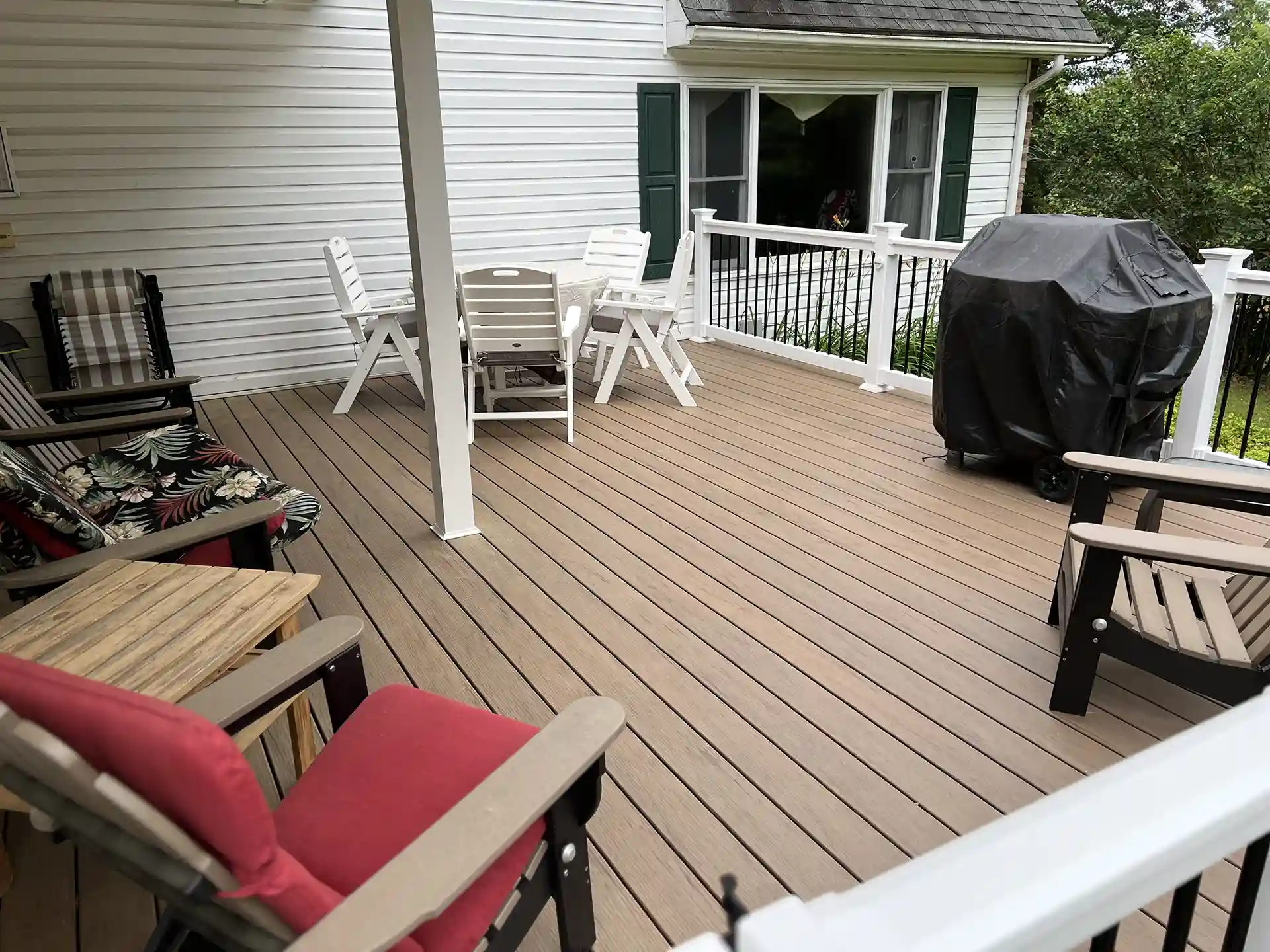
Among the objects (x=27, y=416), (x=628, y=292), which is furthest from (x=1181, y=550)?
(x=628, y=292)

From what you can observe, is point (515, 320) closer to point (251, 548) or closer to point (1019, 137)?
point (251, 548)

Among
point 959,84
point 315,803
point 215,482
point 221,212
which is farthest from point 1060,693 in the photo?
point 959,84

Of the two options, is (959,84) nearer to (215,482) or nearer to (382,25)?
(382,25)

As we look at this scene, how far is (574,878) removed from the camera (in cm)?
147

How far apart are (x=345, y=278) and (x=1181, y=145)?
37.2ft

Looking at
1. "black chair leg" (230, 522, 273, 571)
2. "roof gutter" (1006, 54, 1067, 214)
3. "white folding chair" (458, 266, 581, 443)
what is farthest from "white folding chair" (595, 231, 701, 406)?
"roof gutter" (1006, 54, 1067, 214)

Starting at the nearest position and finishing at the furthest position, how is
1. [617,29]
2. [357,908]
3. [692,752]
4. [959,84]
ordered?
1. [357,908]
2. [692,752]
3. [617,29]
4. [959,84]

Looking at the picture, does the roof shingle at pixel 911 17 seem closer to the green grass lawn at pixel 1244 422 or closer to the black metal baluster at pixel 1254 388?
the green grass lawn at pixel 1244 422

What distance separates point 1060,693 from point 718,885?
1.15m

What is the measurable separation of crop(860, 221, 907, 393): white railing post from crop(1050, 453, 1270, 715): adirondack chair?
3053mm

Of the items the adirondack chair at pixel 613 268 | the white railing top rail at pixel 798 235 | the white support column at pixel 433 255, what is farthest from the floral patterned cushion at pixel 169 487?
the white railing top rail at pixel 798 235

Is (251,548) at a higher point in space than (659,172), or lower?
lower

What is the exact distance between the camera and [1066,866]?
55cm

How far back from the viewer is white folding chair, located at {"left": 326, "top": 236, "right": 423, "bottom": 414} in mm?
5332
